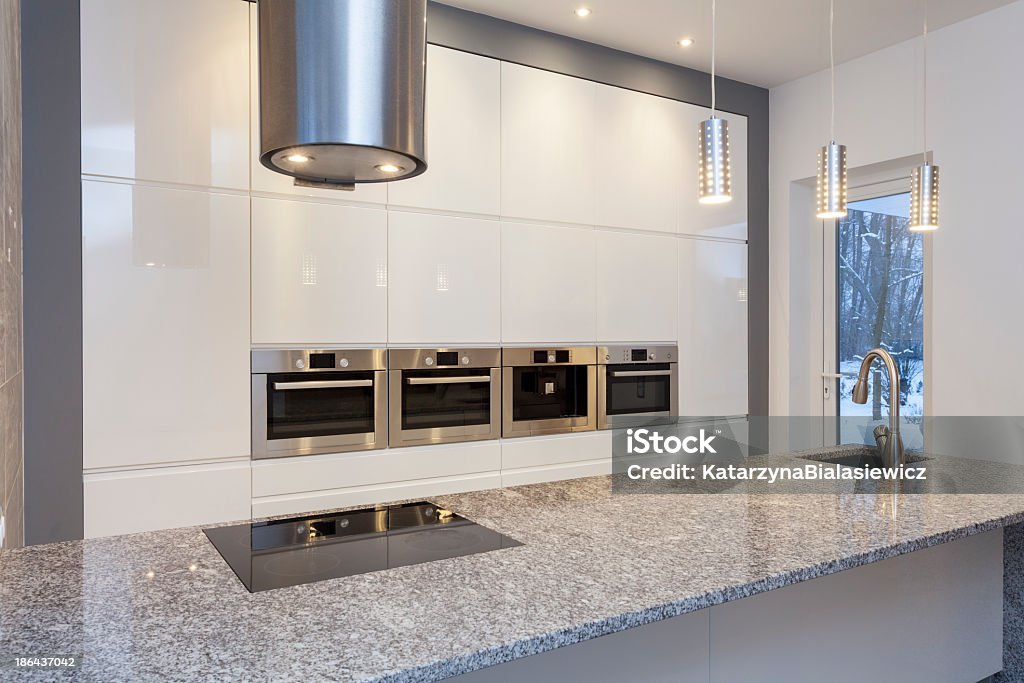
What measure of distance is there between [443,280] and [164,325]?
1.09 m

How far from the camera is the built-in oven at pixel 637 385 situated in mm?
3494

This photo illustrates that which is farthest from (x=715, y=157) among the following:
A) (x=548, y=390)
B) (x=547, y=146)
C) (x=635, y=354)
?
(x=635, y=354)

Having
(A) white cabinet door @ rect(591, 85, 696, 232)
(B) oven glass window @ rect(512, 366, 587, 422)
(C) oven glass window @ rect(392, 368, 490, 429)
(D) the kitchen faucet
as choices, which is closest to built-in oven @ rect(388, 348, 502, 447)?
(C) oven glass window @ rect(392, 368, 490, 429)

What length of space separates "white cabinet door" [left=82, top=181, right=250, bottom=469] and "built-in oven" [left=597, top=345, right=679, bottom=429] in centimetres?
166

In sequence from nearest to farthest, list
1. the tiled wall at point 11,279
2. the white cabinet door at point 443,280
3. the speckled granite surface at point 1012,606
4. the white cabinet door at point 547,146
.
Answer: the tiled wall at point 11,279
the speckled granite surface at point 1012,606
the white cabinet door at point 443,280
the white cabinet door at point 547,146

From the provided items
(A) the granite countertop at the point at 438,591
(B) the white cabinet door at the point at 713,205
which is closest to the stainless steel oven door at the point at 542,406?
(B) the white cabinet door at the point at 713,205

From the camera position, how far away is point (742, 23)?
324cm

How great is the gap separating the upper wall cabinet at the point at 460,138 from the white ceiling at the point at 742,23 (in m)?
0.28

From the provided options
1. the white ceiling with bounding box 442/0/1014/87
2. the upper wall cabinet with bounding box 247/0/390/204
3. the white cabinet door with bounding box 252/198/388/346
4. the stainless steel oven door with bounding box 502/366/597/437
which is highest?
the white ceiling with bounding box 442/0/1014/87

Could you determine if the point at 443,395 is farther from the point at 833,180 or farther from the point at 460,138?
the point at 833,180

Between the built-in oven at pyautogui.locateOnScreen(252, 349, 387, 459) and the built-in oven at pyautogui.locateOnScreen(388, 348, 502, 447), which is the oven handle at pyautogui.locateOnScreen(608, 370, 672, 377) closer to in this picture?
the built-in oven at pyautogui.locateOnScreen(388, 348, 502, 447)

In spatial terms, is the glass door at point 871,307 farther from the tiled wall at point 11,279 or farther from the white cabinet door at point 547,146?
the tiled wall at point 11,279

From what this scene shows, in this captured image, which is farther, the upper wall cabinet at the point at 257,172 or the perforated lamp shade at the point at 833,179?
the upper wall cabinet at the point at 257,172

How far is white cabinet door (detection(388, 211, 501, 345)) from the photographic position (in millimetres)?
2943
